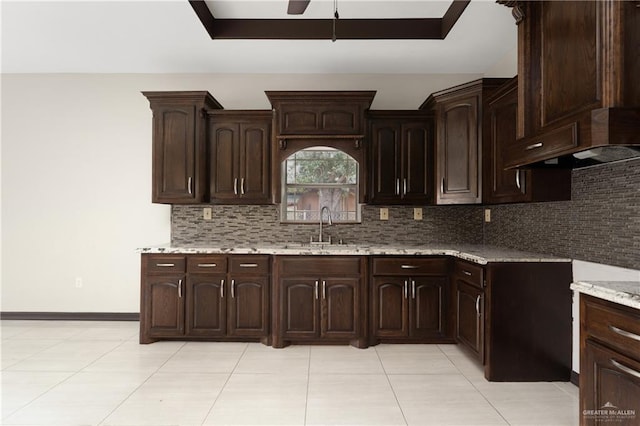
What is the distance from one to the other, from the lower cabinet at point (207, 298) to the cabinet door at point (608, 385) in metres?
2.40

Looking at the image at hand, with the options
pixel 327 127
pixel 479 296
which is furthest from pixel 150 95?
pixel 479 296

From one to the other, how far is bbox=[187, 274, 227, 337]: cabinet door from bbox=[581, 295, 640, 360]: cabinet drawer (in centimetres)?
272

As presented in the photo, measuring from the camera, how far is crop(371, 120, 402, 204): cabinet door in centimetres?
378

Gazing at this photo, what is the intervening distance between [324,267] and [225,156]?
1472 mm

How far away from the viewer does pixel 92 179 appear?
421cm

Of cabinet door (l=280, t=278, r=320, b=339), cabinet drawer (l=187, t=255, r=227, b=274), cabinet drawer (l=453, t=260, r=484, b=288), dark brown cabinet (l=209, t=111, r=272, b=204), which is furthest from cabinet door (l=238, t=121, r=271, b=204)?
cabinet drawer (l=453, t=260, r=484, b=288)

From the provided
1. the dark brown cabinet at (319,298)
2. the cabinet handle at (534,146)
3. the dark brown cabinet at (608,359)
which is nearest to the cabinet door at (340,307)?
the dark brown cabinet at (319,298)

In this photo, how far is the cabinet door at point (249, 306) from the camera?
11.4ft

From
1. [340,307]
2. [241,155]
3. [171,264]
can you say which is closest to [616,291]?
[340,307]

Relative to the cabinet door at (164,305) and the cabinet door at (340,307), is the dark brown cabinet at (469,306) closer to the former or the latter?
the cabinet door at (340,307)

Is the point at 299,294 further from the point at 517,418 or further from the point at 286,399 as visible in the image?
the point at 517,418

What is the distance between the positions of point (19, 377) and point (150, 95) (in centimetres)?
253

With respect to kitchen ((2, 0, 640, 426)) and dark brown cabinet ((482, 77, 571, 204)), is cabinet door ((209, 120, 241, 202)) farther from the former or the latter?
dark brown cabinet ((482, 77, 571, 204))

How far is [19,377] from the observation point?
9.11 feet
